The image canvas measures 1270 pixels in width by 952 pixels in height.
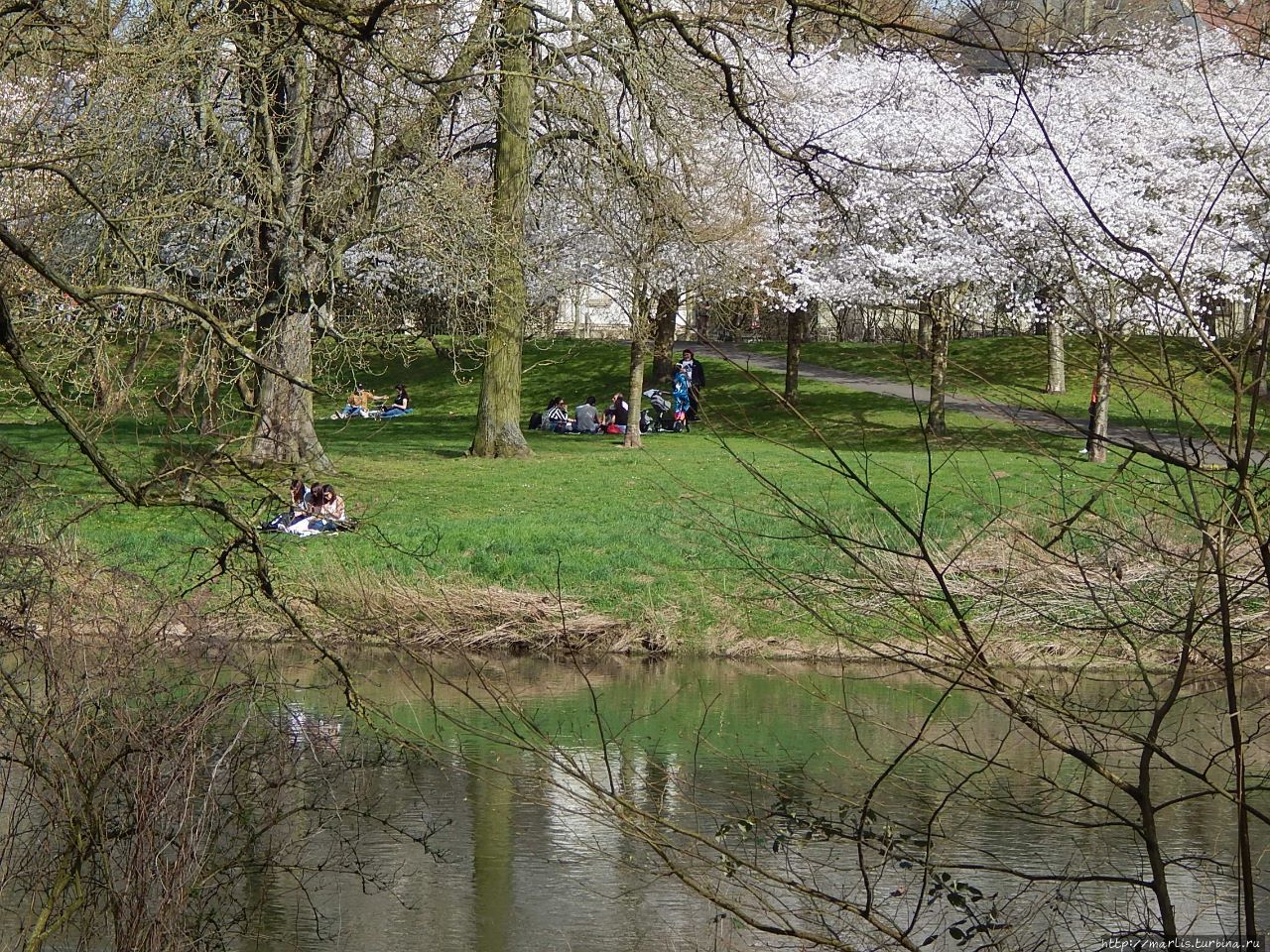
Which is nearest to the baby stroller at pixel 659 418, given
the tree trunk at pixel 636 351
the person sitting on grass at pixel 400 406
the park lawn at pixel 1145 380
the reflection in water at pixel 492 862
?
the tree trunk at pixel 636 351

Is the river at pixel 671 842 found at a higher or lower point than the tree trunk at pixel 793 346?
lower

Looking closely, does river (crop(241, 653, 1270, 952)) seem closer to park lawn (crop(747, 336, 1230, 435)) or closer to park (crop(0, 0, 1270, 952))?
park (crop(0, 0, 1270, 952))

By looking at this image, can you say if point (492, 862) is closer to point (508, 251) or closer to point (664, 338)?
point (508, 251)

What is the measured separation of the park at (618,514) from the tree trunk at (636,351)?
0.60ft

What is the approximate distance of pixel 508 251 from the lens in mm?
19484

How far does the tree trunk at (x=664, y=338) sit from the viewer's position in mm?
23625

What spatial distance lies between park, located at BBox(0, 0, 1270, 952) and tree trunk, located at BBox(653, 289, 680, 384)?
16.7 inches

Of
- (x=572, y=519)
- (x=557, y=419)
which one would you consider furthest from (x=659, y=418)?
(x=572, y=519)

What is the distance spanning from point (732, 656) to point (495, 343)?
30.2 feet

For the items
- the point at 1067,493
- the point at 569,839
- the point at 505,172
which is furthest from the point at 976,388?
the point at 505,172

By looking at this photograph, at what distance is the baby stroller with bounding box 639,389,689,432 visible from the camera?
2970 centimetres

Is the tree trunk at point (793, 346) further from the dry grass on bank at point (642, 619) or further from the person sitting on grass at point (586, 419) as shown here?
the dry grass on bank at point (642, 619)

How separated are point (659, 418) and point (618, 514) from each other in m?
10.4

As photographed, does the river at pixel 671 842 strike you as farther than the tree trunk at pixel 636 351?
No
